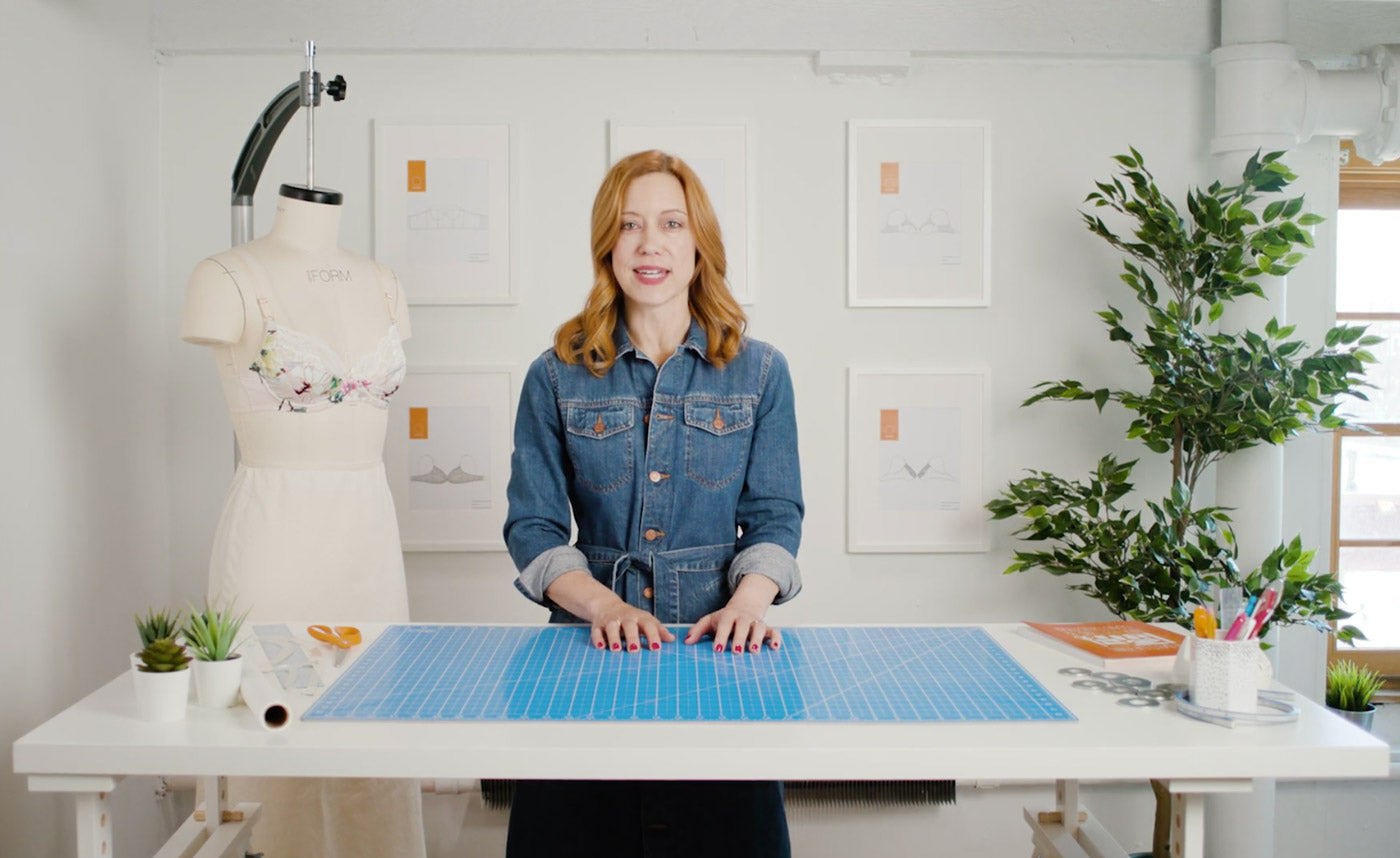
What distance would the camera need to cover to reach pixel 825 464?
340 cm

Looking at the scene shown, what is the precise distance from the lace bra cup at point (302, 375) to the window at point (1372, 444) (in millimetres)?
3034

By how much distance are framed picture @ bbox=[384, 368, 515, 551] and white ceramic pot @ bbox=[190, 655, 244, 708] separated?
173 cm

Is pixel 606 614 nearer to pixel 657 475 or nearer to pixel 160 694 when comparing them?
pixel 657 475

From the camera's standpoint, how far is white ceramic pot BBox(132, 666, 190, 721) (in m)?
1.54

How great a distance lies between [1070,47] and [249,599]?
8.78ft

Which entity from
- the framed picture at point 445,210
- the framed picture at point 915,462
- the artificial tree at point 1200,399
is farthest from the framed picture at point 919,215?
the framed picture at point 445,210

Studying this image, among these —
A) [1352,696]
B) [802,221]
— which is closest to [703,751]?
[802,221]

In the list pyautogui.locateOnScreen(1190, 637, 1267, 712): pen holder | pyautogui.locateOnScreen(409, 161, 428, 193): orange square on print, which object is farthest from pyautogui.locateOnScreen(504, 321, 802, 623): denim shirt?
pyautogui.locateOnScreen(409, 161, 428, 193): orange square on print

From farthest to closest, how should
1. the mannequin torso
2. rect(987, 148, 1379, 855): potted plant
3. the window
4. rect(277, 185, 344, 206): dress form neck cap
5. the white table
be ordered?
the window, rect(987, 148, 1379, 855): potted plant, rect(277, 185, 344, 206): dress form neck cap, the mannequin torso, the white table

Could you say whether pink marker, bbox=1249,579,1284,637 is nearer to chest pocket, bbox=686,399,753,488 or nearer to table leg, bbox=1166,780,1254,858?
table leg, bbox=1166,780,1254,858

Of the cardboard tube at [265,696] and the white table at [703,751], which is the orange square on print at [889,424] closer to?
the white table at [703,751]

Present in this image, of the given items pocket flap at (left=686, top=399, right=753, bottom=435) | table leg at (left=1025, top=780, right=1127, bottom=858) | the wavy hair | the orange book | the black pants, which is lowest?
table leg at (left=1025, top=780, right=1127, bottom=858)

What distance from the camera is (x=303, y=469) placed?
2.39 m

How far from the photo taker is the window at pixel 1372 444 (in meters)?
3.65
